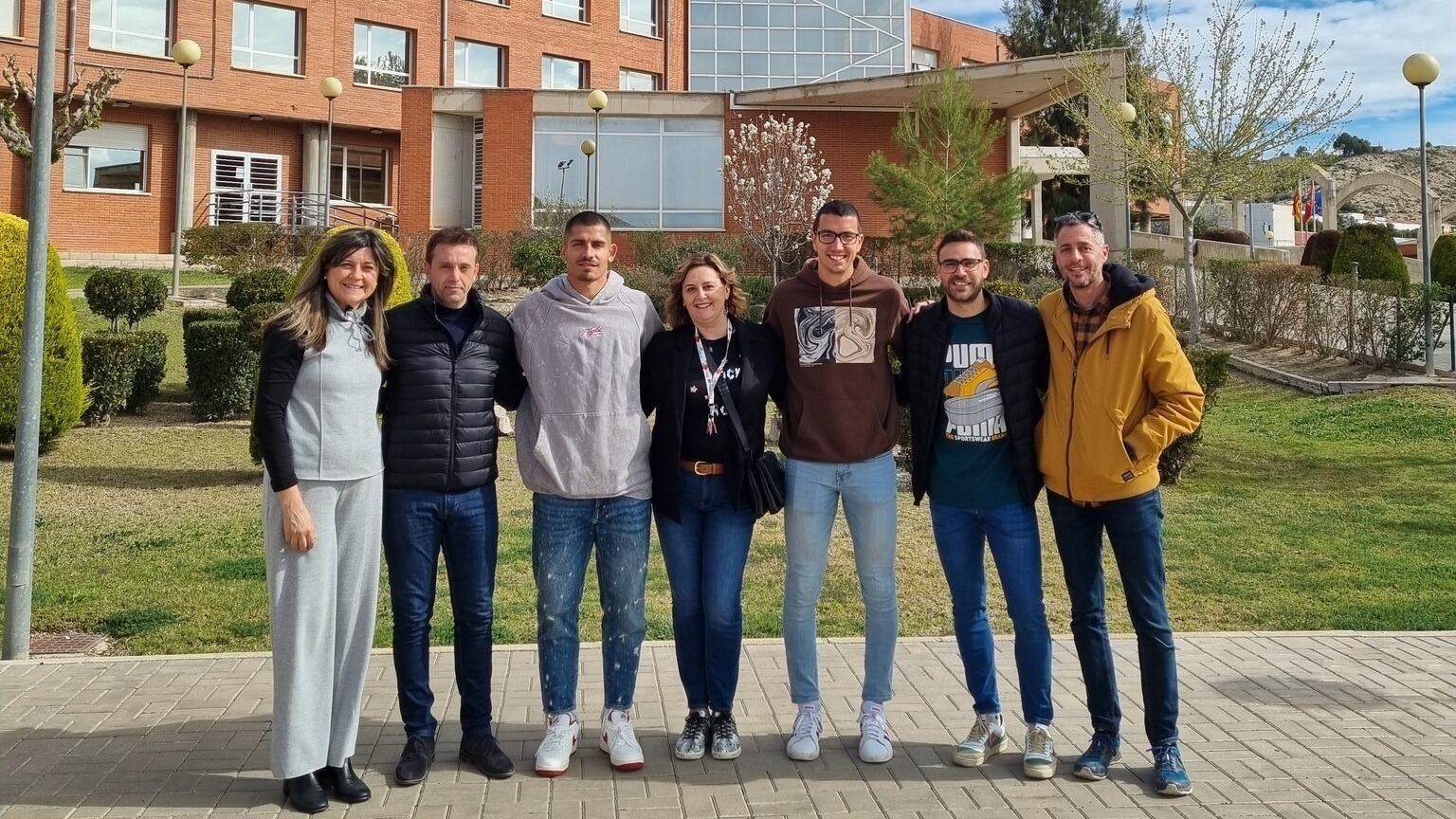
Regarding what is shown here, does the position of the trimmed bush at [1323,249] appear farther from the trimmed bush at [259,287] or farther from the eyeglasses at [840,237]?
the eyeglasses at [840,237]

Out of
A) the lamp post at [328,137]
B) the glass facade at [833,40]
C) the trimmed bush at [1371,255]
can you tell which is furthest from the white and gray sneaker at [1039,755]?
the glass facade at [833,40]

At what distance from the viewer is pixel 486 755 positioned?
420cm

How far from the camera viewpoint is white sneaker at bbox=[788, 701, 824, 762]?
171 inches

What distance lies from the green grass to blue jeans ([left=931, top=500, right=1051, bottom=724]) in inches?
69.9

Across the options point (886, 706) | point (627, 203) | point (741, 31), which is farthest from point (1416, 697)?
point (741, 31)

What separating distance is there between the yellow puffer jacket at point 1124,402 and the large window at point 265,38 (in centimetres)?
3305

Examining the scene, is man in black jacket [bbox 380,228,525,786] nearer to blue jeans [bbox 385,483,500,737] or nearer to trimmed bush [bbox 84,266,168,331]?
blue jeans [bbox 385,483,500,737]

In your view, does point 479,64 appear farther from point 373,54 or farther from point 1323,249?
point 1323,249

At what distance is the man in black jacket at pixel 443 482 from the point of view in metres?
4.14

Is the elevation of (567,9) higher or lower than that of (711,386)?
higher

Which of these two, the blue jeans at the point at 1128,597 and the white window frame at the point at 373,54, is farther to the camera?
the white window frame at the point at 373,54

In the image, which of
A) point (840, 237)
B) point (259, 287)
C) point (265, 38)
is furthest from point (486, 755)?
point (265, 38)

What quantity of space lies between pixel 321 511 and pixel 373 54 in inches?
1355

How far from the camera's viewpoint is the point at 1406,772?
13.8 feet
